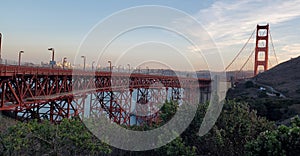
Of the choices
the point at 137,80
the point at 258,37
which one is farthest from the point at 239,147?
the point at 258,37

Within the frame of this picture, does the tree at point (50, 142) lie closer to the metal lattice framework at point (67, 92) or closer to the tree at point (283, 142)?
the metal lattice framework at point (67, 92)

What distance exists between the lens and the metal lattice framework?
11742 mm

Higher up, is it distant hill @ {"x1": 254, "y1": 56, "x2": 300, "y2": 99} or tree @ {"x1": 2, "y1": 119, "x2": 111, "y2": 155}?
distant hill @ {"x1": 254, "y1": 56, "x2": 300, "y2": 99}

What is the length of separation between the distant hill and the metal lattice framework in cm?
1778

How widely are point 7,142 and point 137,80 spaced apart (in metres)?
20.9

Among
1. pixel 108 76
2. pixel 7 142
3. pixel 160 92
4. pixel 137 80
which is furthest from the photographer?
pixel 160 92

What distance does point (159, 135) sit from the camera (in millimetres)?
6664

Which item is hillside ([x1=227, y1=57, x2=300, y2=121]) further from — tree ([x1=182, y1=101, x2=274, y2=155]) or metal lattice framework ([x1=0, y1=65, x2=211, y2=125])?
tree ([x1=182, y1=101, x2=274, y2=155])

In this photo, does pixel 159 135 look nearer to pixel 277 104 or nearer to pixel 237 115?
pixel 237 115

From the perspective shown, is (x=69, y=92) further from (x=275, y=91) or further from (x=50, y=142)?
(x=275, y=91)

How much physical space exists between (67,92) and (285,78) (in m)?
39.0

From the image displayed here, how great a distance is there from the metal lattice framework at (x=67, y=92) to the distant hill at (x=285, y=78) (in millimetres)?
17776

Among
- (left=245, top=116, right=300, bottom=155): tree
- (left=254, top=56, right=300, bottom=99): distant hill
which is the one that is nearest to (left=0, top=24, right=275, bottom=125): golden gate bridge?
(left=245, top=116, right=300, bottom=155): tree

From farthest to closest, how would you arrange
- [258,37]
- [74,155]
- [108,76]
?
1. [258,37]
2. [108,76]
3. [74,155]
